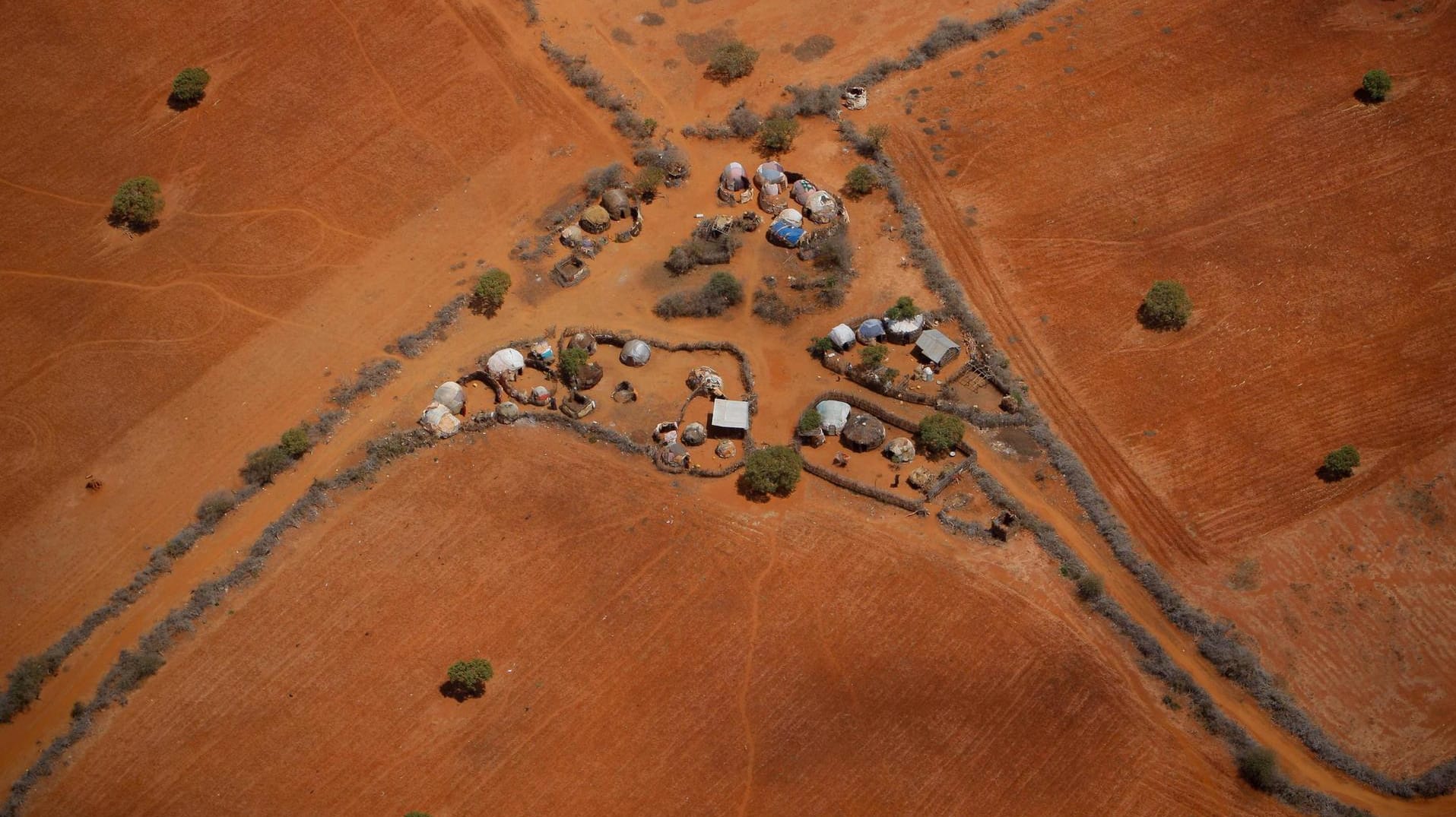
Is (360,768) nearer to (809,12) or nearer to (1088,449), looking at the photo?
(1088,449)

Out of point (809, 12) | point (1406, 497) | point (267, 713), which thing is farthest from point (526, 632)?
point (809, 12)

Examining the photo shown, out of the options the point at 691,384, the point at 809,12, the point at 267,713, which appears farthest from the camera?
the point at 809,12

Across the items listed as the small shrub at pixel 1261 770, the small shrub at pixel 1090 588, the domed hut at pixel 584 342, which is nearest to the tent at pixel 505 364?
the domed hut at pixel 584 342

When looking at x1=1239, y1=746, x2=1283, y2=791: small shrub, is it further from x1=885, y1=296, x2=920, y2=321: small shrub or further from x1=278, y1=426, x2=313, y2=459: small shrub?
x1=278, y1=426, x2=313, y2=459: small shrub

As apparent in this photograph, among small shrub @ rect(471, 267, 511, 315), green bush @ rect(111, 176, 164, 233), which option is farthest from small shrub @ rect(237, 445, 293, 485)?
green bush @ rect(111, 176, 164, 233)

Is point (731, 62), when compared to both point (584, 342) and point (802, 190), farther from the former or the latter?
point (584, 342)

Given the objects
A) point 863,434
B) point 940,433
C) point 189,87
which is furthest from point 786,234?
point 189,87

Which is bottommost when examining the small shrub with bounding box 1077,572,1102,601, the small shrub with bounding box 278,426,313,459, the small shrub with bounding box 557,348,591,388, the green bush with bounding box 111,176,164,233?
the small shrub with bounding box 1077,572,1102,601
